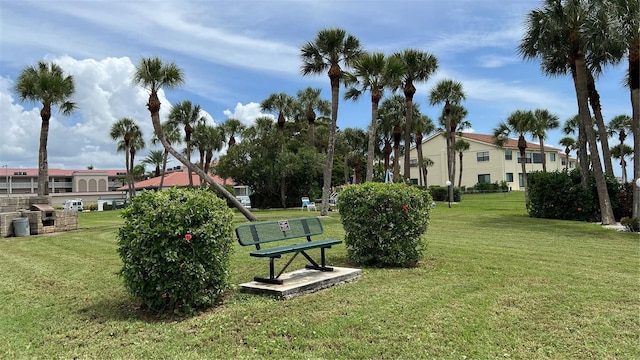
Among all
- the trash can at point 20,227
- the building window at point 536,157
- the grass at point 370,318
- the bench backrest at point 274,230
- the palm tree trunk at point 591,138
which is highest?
the building window at point 536,157

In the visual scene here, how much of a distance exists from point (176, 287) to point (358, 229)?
362 cm

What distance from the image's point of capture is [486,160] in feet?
196

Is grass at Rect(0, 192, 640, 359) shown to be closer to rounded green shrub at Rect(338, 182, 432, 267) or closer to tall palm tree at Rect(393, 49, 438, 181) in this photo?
rounded green shrub at Rect(338, 182, 432, 267)

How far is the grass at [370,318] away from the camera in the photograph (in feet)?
13.4

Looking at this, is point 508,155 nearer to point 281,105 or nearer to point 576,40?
point 281,105

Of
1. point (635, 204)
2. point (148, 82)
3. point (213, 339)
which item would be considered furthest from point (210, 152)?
point (213, 339)

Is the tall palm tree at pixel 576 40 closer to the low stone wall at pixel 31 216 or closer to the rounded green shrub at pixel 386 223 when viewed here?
the rounded green shrub at pixel 386 223

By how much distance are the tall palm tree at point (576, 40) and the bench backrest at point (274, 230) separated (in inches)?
556

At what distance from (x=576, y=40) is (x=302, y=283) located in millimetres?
16034

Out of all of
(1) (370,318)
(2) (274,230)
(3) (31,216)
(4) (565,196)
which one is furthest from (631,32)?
(3) (31,216)

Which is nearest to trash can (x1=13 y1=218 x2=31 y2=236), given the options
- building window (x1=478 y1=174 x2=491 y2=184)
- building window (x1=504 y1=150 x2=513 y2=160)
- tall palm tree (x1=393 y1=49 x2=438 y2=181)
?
tall palm tree (x1=393 y1=49 x2=438 y2=181)

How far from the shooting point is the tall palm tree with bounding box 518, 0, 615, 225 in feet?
53.9

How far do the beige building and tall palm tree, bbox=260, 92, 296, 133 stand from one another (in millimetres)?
25748

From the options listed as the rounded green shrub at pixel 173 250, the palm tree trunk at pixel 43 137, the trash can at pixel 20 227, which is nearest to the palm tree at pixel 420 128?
the palm tree trunk at pixel 43 137
